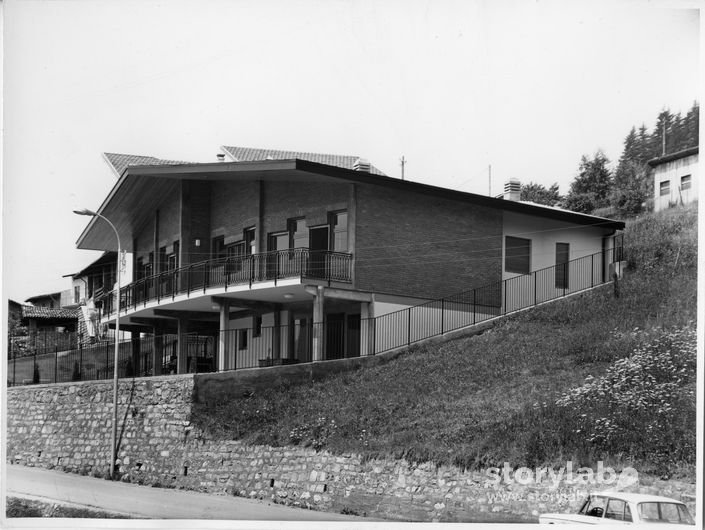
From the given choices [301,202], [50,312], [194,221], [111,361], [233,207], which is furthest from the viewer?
[50,312]

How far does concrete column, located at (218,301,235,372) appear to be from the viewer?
2972 cm

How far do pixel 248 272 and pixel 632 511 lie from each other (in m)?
16.8

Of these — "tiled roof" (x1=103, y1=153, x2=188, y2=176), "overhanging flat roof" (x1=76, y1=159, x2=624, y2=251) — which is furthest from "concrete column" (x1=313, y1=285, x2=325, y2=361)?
"tiled roof" (x1=103, y1=153, x2=188, y2=176)

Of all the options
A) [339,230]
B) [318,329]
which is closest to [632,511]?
[318,329]

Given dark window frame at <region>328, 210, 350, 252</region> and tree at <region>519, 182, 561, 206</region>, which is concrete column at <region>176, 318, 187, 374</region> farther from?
tree at <region>519, 182, 561, 206</region>

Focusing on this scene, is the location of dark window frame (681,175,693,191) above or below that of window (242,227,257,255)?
above

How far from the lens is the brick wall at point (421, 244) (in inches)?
1138

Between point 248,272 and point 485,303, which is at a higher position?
point 248,272

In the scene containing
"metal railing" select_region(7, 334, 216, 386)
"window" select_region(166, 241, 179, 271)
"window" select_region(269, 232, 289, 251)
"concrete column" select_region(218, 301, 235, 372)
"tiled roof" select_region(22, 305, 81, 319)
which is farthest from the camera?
"tiled roof" select_region(22, 305, 81, 319)

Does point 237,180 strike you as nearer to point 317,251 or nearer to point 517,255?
point 317,251

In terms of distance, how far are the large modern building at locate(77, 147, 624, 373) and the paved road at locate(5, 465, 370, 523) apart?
578 cm

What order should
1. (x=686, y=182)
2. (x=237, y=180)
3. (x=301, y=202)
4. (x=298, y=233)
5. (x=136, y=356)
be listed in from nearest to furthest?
(x=301, y=202), (x=298, y=233), (x=237, y=180), (x=686, y=182), (x=136, y=356)

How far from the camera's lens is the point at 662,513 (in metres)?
15.4

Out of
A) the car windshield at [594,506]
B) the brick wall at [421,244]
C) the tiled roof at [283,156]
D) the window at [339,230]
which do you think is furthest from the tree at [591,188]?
the car windshield at [594,506]
